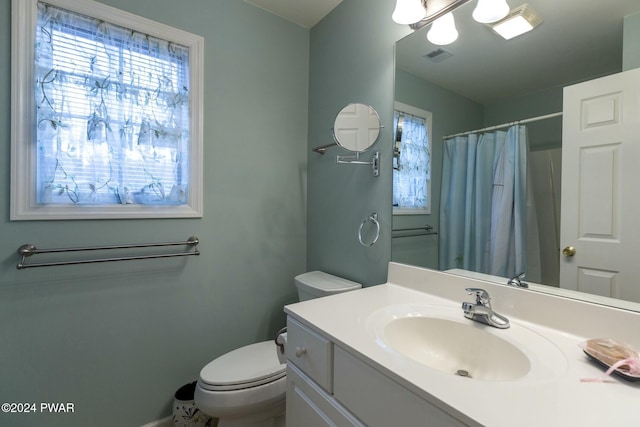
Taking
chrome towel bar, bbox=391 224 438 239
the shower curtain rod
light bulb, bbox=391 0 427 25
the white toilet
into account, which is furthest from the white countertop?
light bulb, bbox=391 0 427 25

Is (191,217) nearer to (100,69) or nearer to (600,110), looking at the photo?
(100,69)

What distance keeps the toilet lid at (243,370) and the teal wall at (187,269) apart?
0.30m

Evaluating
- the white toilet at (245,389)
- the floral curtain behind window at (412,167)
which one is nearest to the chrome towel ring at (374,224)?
the floral curtain behind window at (412,167)

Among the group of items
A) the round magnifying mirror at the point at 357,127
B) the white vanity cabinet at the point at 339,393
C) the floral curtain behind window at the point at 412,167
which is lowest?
the white vanity cabinet at the point at 339,393

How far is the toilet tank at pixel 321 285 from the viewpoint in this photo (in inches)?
57.6

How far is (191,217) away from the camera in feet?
5.03

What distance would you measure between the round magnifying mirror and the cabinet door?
3.52 feet

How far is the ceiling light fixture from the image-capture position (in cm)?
95

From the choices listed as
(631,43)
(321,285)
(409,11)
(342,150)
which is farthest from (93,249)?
(631,43)

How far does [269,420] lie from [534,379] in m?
1.19

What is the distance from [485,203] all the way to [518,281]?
30 centimetres

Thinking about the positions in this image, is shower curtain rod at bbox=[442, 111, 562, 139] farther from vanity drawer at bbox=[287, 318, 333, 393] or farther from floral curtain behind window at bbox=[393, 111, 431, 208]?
vanity drawer at bbox=[287, 318, 333, 393]

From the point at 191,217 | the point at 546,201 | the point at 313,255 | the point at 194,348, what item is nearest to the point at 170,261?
the point at 191,217

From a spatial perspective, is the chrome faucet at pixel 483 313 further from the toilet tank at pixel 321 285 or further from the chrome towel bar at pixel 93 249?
the chrome towel bar at pixel 93 249
